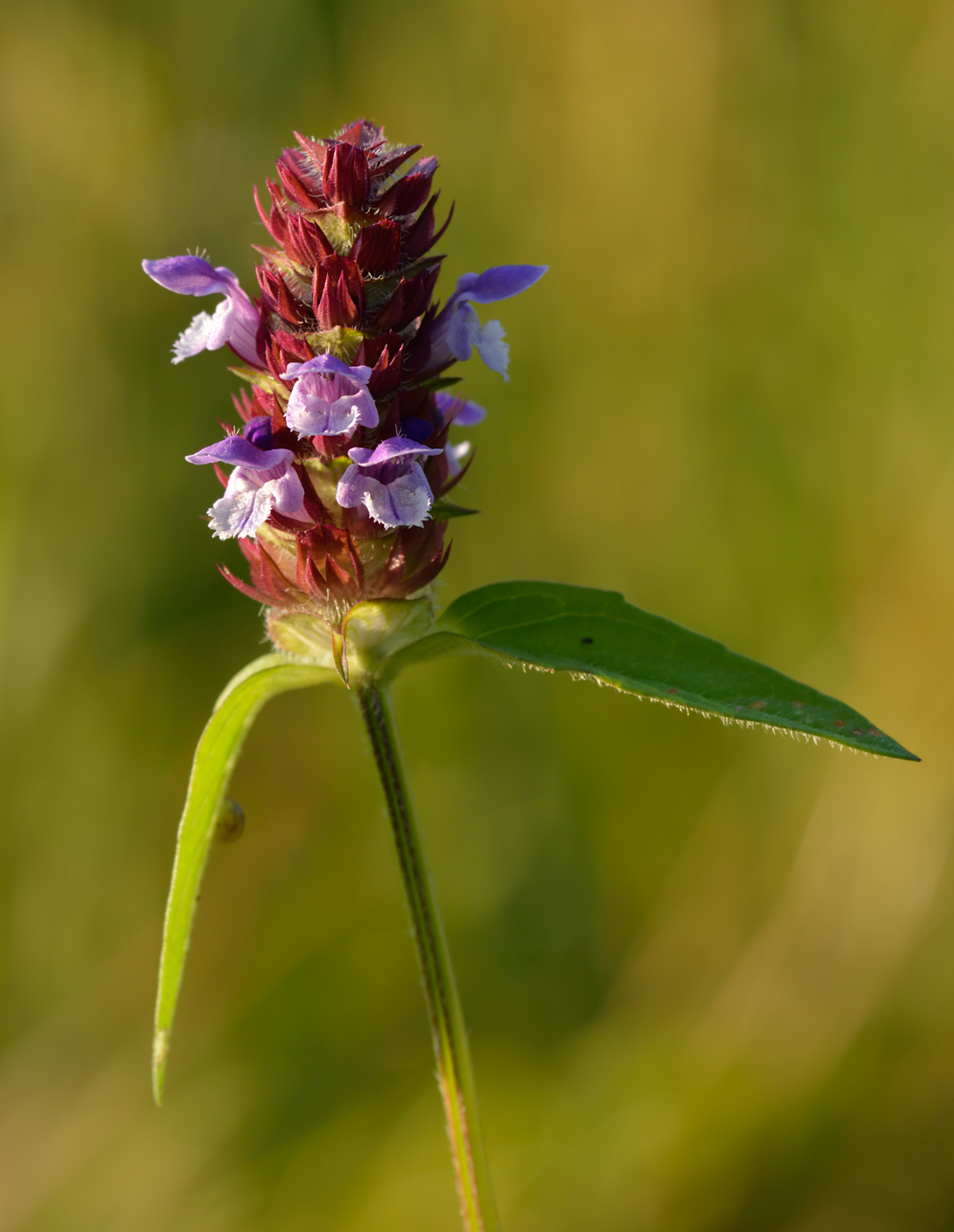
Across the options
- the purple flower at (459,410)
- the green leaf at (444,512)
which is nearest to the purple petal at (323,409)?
the green leaf at (444,512)

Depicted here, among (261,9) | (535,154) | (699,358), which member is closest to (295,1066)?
(699,358)

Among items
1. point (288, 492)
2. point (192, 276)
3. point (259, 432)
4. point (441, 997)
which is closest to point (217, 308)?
point (192, 276)

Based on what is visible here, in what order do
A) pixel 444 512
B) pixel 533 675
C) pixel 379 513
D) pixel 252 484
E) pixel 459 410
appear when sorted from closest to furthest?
pixel 379 513 < pixel 252 484 < pixel 444 512 < pixel 459 410 < pixel 533 675

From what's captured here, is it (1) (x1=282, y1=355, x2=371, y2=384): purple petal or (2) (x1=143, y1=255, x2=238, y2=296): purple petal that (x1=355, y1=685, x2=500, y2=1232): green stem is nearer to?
(1) (x1=282, y1=355, x2=371, y2=384): purple petal

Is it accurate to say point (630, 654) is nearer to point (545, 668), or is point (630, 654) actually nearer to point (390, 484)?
point (545, 668)

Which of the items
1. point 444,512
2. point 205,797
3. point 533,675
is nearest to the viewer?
point 444,512

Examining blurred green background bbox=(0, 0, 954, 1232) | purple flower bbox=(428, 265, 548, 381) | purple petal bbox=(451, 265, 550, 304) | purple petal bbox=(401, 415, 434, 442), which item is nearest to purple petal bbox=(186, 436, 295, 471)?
purple petal bbox=(401, 415, 434, 442)

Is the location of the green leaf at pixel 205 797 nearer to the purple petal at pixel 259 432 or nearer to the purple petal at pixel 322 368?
the purple petal at pixel 259 432
